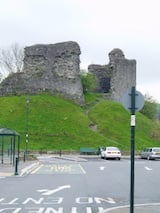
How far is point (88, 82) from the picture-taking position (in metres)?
83.1

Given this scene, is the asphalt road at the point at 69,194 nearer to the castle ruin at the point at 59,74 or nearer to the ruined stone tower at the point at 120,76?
the castle ruin at the point at 59,74

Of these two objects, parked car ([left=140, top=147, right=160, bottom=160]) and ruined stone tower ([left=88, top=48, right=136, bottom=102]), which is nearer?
parked car ([left=140, top=147, right=160, bottom=160])

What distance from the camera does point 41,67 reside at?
7844cm

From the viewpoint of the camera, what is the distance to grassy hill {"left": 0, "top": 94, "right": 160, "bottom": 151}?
6166 centimetres

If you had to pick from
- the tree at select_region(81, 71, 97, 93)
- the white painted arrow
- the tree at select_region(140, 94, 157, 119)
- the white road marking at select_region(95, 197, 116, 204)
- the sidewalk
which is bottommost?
the white painted arrow

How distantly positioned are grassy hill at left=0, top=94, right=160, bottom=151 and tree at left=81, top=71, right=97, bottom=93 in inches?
167

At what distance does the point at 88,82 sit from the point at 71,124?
1755 centimetres

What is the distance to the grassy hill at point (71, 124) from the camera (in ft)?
202

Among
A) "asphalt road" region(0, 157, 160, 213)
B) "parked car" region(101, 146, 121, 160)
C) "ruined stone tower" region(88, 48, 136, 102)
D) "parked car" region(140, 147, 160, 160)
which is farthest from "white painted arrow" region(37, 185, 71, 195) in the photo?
"ruined stone tower" region(88, 48, 136, 102)

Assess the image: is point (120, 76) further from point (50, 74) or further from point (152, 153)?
point (152, 153)

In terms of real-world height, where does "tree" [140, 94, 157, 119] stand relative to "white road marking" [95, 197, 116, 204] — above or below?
above

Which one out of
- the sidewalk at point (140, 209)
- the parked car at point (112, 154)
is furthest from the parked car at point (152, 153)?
the sidewalk at point (140, 209)

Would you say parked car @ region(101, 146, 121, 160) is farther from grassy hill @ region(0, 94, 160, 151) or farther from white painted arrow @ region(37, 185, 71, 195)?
white painted arrow @ region(37, 185, 71, 195)

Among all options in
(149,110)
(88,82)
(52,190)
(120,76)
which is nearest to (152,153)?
(120,76)
